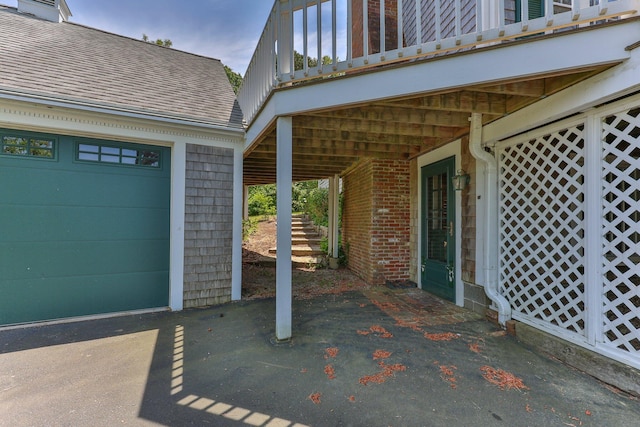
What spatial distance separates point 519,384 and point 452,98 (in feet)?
8.83

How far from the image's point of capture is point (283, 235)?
10.1 ft

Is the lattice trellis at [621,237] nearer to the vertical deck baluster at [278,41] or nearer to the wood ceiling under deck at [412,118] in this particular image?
the wood ceiling under deck at [412,118]

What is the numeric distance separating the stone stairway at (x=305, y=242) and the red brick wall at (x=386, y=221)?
251cm

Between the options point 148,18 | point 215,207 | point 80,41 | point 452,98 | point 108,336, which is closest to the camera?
point 452,98

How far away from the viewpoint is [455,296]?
4172mm

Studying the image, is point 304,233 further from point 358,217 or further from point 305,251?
point 358,217

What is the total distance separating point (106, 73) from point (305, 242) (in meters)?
6.21

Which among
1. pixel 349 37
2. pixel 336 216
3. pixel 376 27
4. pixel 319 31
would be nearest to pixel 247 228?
pixel 336 216

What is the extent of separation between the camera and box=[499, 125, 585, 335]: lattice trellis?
267cm

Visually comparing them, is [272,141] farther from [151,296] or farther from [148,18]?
[148,18]

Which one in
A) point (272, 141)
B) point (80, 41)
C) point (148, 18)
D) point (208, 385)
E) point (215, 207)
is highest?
point (148, 18)

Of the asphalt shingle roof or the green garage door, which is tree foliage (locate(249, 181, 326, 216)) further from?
the green garage door

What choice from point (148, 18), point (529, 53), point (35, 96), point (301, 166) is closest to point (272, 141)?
point (301, 166)

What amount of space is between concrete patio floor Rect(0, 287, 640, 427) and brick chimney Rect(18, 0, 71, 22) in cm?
556
